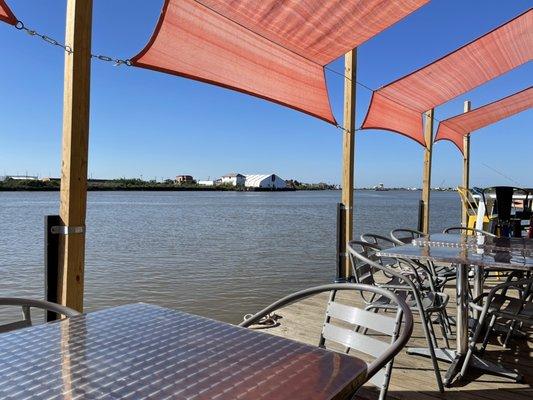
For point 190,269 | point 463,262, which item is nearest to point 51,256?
point 463,262

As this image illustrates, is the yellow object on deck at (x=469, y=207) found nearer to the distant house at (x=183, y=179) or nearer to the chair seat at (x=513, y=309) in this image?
the chair seat at (x=513, y=309)

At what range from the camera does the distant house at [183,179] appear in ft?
304

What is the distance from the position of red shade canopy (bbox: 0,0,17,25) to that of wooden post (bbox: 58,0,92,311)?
0.23 meters

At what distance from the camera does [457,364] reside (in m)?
2.56

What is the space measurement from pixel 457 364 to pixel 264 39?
272 cm

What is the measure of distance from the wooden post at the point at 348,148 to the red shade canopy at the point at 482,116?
3245mm

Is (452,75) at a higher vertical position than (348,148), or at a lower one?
higher

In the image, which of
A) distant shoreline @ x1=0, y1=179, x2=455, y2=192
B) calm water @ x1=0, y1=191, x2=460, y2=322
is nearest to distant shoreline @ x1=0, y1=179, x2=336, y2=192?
distant shoreline @ x1=0, y1=179, x2=455, y2=192

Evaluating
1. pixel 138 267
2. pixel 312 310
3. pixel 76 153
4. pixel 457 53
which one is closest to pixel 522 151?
pixel 457 53

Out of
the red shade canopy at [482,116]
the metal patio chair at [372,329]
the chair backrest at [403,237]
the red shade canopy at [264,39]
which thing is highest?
the red shade canopy at [482,116]

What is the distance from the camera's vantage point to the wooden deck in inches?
89.7

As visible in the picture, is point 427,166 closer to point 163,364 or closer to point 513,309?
point 513,309

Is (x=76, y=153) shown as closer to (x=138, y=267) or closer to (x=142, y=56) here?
(x=142, y=56)

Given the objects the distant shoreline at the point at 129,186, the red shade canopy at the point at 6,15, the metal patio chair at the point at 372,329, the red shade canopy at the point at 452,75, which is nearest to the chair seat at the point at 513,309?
the metal patio chair at the point at 372,329
